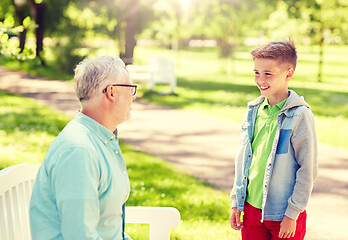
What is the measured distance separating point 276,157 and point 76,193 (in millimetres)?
1355

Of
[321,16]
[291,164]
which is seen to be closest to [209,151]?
[291,164]

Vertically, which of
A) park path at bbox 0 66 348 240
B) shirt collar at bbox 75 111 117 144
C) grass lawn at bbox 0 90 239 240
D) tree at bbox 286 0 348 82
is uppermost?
tree at bbox 286 0 348 82

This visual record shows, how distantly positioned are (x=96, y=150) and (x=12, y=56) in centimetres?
237

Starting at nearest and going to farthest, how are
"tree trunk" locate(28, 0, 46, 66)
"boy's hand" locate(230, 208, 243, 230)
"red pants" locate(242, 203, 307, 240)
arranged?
"red pants" locate(242, 203, 307, 240) < "boy's hand" locate(230, 208, 243, 230) < "tree trunk" locate(28, 0, 46, 66)

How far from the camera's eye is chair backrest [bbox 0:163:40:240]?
2.29m

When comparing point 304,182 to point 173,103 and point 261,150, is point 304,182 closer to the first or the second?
point 261,150

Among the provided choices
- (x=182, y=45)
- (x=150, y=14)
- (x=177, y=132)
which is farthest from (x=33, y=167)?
(x=182, y=45)

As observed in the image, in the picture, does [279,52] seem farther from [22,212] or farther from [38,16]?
[38,16]

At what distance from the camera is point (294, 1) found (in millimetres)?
17078

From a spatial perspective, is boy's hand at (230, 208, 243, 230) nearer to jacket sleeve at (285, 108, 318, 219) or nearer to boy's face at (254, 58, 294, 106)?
jacket sleeve at (285, 108, 318, 219)

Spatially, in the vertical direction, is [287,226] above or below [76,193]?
below

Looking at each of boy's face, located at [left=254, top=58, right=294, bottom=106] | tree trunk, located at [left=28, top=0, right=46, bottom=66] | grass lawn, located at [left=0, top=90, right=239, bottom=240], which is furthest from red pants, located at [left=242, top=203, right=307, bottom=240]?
tree trunk, located at [left=28, top=0, right=46, bottom=66]

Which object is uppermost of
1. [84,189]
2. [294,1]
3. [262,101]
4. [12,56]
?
[294,1]

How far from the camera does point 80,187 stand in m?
1.69
